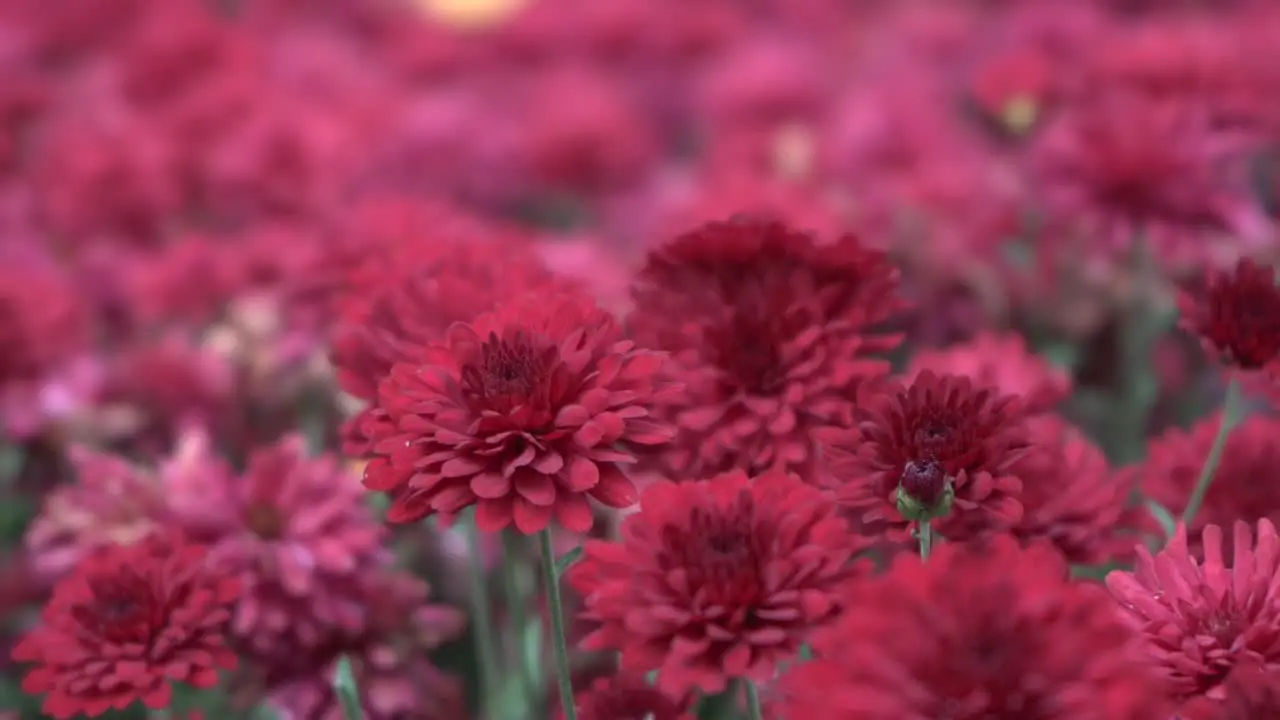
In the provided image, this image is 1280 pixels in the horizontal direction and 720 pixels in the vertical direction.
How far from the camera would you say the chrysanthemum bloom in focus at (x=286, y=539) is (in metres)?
0.74

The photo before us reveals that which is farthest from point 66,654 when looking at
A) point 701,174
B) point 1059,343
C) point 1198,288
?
point 701,174

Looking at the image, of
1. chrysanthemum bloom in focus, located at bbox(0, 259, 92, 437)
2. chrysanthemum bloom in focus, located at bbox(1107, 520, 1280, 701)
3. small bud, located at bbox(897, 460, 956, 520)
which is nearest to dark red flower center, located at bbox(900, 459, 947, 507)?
small bud, located at bbox(897, 460, 956, 520)

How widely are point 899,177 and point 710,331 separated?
75 centimetres

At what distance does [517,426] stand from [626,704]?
158 millimetres

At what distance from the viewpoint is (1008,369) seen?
2.65ft

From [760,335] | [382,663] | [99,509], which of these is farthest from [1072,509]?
[99,509]

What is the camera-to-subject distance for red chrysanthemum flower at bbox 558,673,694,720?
1.95 feet

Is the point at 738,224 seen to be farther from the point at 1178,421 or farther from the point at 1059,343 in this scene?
the point at 1178,421

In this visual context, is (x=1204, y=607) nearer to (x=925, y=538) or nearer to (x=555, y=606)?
(x=925, y=538)

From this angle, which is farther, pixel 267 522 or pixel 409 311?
pixel 267 522

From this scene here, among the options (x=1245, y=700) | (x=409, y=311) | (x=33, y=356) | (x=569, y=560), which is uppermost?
(x=33, y=356)

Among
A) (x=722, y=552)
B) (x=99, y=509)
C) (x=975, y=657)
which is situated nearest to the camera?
(x=975, y=657)

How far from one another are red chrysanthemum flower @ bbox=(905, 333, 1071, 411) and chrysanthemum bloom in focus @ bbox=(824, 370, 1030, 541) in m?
0.15

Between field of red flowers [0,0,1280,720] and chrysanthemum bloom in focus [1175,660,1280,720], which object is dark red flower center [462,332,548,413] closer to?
field of red flowers [0,0,1280,720]
